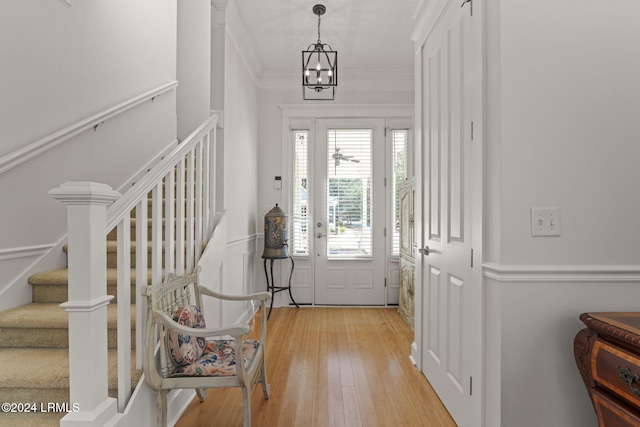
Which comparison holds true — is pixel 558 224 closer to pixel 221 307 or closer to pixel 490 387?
pixel 490 387

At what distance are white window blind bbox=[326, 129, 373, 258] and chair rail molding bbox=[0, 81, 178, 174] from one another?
102 inches

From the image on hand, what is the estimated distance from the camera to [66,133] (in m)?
2.25

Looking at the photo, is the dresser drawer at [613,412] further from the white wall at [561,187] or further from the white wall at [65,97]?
the white wall at [65,97]

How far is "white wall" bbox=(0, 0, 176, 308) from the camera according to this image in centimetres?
196

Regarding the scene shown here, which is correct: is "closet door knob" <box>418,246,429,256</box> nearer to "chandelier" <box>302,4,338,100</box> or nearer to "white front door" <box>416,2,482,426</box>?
"white front door" <box>416,2,482,426</box>

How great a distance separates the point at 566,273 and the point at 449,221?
77 cm

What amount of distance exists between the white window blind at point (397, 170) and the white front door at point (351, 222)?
0.51ft

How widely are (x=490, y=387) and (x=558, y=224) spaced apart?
0.85 m

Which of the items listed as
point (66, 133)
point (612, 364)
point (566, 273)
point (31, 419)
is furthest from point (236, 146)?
Answer: point (612, 364)

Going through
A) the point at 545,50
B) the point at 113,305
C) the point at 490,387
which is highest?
the point at 545,50

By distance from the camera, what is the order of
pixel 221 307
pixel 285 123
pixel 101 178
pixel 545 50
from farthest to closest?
pixel 285 123
pixel 221 307
pixel 101 178
pixel 545 50

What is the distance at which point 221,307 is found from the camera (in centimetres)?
306

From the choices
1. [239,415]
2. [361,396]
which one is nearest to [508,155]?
[361,396]

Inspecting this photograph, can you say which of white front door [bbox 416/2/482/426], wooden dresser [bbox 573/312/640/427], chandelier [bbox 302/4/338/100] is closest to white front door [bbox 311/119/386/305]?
chandelier [bbox 302/4/338/100]
